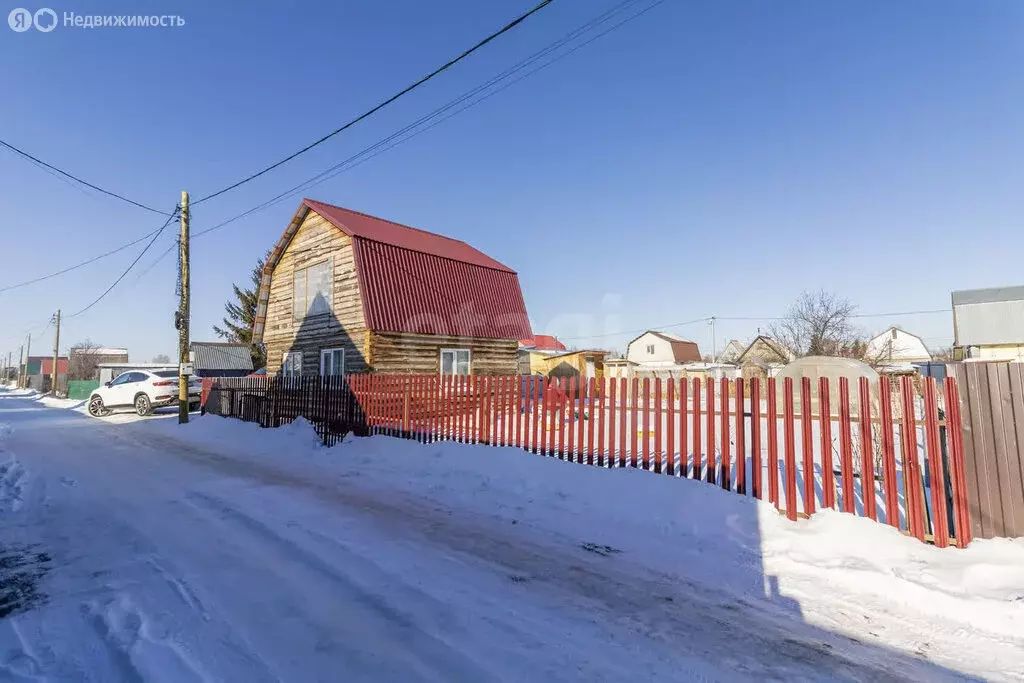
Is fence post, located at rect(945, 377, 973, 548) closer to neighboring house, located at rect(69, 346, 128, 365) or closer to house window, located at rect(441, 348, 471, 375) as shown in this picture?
house window, located at rect(441, 348, 471, 375)

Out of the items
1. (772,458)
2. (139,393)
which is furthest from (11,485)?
(139,393)

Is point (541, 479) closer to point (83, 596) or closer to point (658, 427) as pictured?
point (658, 427)

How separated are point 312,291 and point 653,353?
6115 centimetres

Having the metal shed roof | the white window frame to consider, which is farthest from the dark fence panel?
the metal shed roof

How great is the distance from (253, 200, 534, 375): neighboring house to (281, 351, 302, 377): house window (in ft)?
0.27

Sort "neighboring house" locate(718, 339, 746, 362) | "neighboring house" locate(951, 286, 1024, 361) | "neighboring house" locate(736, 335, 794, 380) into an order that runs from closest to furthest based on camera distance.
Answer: "neighboring house" locate(951, 286, 1024, 361) → "neighboring house" locate(736, 335, 794, 380) → "neighboring house" locate(718, 339, 746, 362)

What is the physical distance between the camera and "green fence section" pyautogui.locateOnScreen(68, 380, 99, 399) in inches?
1427

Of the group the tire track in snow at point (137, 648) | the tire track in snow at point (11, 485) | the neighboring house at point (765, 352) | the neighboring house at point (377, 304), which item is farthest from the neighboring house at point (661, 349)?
the tire track in snow at point (137, 648)

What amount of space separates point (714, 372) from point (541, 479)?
124 feet

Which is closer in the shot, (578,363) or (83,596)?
(83,596)

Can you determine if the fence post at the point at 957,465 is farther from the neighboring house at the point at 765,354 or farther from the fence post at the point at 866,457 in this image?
the neighboring house at the point at 765,354

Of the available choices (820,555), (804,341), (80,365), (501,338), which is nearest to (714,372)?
(804,341)

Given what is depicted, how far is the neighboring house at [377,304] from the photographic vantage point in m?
16.9

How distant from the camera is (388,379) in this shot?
11.3 metres
